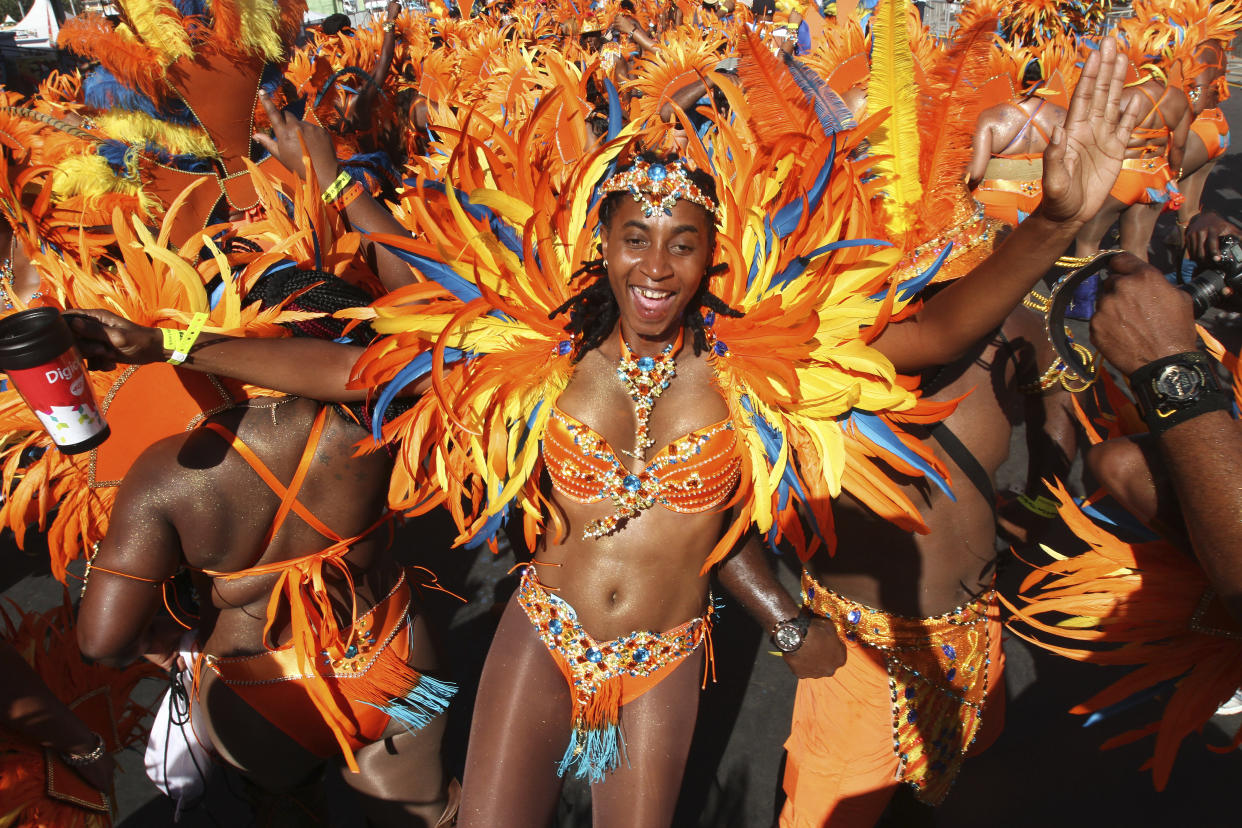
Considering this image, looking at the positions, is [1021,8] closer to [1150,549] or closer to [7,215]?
[1150,549]

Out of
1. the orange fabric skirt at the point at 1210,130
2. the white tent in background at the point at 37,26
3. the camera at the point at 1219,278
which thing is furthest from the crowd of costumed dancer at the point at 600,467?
the white tent in background at the point at 37,26

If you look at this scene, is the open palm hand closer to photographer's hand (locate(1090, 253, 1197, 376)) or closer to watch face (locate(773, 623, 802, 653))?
photographer's hand (locate(1090, 253, 1197, 376))

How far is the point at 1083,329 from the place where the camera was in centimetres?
602

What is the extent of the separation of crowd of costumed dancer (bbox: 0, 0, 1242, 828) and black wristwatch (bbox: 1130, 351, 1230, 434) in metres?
0.22

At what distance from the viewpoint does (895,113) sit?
86.2 inches

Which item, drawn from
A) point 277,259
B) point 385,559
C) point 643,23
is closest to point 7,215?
point 277,259

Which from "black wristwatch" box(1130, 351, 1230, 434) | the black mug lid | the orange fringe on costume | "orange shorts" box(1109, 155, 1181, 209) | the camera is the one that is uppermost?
the camera

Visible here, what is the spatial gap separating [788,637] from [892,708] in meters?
0.44

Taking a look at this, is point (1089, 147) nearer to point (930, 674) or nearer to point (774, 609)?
point (774, 609)

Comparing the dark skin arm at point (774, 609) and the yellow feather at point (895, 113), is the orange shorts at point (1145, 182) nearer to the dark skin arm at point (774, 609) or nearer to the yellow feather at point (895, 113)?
the yellow feather at point (895, 113)

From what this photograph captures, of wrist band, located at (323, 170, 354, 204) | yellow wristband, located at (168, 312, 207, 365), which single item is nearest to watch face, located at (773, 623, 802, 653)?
yellow wristband, located at (168, 312, 207, 365)

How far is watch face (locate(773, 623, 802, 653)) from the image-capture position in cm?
237

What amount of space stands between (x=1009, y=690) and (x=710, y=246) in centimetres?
247

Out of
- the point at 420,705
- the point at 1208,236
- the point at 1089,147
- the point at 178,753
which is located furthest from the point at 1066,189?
the point at 178,753
